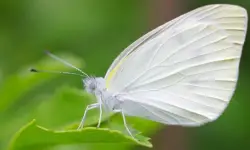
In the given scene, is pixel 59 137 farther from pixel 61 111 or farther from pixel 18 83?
pixel 18 83

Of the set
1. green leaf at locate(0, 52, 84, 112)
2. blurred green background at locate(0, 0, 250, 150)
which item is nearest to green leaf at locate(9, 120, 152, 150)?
green leaf at locate(0, 52, 84, 112)

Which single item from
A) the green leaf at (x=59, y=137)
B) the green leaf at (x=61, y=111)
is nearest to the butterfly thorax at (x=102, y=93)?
the green leaf at (x=61, y=111)

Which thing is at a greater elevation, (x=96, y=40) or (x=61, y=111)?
Answer: (x=96, y=40)

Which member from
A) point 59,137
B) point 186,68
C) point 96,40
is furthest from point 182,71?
point 96,40

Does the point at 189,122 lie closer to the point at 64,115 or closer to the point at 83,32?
the point at 64,115

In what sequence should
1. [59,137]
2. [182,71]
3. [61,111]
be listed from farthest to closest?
[182,71] < [61,111] < [59,137]

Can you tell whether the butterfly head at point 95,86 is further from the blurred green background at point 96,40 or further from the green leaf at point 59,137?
the green leaf at point 59,137

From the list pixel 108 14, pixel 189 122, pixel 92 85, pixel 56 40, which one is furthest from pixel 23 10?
pixel 189 122
